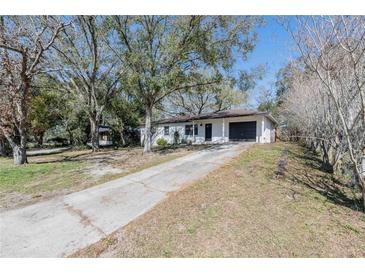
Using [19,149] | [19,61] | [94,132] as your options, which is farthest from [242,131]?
[19,61]

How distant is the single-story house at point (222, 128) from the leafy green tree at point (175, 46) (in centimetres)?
624

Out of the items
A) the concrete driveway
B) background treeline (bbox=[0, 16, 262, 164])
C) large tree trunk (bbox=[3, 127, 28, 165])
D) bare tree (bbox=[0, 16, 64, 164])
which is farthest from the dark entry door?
large tree trunk (bbox=[3, 127, 28, 165])

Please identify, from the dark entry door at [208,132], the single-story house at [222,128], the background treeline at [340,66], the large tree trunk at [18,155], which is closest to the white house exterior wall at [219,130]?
the single-story house at [222,128]

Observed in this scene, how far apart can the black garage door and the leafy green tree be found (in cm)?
686

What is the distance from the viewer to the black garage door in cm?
1766

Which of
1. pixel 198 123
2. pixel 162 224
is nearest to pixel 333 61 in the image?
pixel 162 224

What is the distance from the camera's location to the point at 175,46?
9766 millimetres

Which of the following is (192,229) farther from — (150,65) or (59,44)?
(59,44)

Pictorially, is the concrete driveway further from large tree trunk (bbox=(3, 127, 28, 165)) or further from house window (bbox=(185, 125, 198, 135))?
house window (bbox=(185, 125, 198, 135))

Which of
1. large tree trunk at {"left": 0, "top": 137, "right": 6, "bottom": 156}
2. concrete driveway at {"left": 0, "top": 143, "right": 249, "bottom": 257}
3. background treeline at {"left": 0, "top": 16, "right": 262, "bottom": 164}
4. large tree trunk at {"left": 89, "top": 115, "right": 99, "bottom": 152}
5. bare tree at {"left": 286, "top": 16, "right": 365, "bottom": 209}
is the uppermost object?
background treeline at {"left": 0, "top": 16, "right": 262, "bottom": 164}

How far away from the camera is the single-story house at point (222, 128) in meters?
17.2

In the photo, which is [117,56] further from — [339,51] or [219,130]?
[339,51]

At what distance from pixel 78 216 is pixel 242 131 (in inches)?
639
